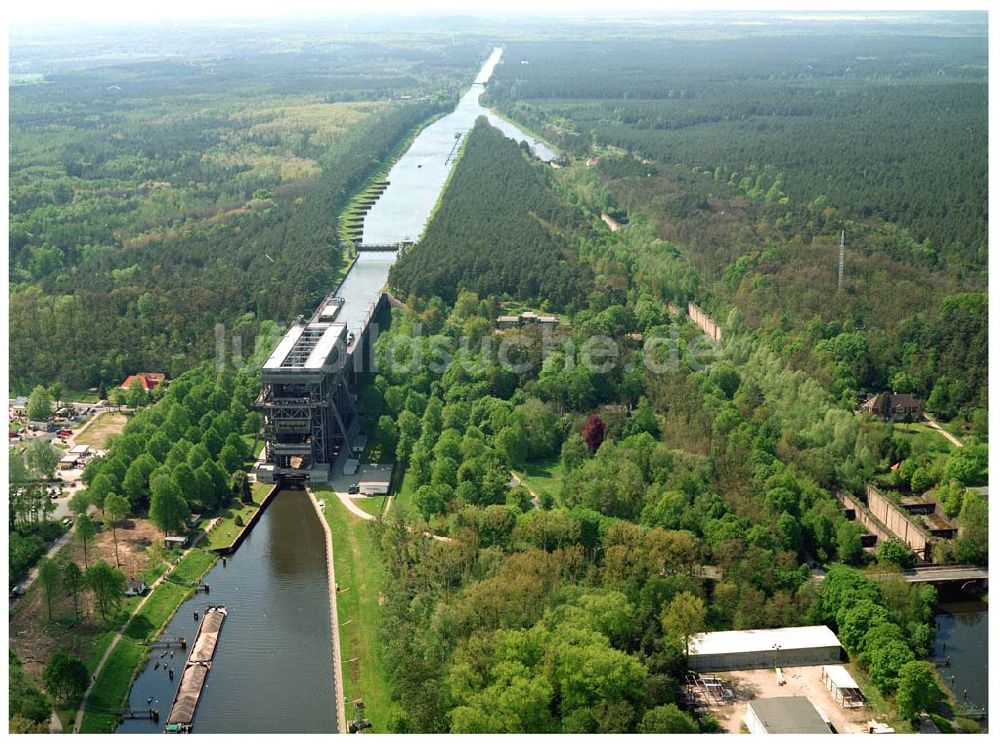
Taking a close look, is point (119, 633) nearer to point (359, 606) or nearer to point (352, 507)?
point (359, 606)

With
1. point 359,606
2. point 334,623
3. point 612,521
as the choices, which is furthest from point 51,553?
point 612,521

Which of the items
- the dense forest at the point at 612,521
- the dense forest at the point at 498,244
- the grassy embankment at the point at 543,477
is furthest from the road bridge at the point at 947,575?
the dense forest at the point at 498,244

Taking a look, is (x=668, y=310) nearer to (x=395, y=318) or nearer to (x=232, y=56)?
(x=395, y=318)

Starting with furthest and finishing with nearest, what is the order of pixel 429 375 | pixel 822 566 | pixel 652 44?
1. pixel 652 44
2. pixel 429 375
3. pixel 822 566

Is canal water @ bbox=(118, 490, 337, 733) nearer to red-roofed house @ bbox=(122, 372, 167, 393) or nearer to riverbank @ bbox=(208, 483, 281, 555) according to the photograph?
riverbank @ bbox=(208, 483, 281, 555)

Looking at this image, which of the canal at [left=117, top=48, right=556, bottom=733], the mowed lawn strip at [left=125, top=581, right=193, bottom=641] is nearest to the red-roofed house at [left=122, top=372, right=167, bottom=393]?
the canal at [left=117, top=48, right=556, bottom=733]

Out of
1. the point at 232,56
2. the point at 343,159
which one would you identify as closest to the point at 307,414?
the point at 343,159
